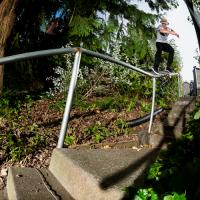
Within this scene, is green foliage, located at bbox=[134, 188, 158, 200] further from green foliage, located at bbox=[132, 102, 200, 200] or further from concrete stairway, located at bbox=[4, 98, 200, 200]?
concrete stairway, located at bbox=[4, 98, 200, 200]

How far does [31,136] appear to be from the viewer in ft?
14.4

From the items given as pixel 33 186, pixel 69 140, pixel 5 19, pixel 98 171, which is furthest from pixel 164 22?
pixel 33 186

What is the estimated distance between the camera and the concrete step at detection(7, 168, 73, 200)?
8.62ft

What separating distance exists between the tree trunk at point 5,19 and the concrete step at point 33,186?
4.20 metres

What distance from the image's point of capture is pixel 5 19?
23.2 ft

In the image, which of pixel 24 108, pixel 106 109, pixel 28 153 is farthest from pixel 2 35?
pixel 28 153

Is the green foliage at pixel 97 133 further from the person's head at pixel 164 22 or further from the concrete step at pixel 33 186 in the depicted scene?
the person's head at pixel 164 22

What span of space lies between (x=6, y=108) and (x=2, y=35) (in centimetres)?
142

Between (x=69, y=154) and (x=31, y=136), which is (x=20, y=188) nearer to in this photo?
(x=69, y=154)

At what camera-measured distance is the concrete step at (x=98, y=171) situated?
252 centimetres

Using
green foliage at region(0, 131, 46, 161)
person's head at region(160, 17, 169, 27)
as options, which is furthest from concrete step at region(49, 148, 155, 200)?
person's head at region(160, 17, 169, 27)

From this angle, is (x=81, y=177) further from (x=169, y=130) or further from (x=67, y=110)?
(x=169, y=130)

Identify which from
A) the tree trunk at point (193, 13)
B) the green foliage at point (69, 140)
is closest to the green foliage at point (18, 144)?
the green foliage at point (69, 140)

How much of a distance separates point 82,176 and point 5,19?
197 inches
